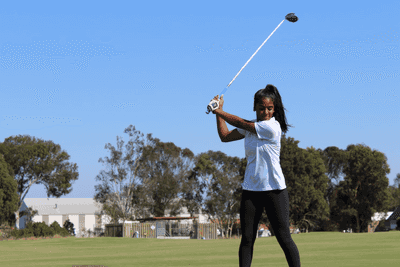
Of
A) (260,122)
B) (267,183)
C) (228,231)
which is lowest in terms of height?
(228,231)

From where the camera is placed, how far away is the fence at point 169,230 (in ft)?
124

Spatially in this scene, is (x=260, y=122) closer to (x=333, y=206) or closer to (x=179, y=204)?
(x=333, y=206)

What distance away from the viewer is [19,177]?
4969 centimetres

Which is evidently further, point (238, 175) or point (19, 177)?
point (238, 175)

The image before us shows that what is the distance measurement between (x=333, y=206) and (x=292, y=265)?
4935cm

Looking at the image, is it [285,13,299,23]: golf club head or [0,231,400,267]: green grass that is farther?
[0,231,400,267]: green grass

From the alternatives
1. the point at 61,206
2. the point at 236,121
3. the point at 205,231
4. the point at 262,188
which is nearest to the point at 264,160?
the point at 262,188

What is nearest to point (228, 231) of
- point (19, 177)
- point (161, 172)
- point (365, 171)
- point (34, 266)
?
point (161, 172)

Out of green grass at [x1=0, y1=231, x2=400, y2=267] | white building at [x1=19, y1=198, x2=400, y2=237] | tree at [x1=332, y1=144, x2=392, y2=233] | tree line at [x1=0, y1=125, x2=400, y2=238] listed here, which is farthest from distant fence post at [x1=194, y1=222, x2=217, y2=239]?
white building at [x1=19, y1=198, x2=400, y2=237]

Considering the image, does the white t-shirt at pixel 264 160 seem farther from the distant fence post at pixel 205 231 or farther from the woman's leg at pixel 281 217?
the distant fence post at pixel 205 231

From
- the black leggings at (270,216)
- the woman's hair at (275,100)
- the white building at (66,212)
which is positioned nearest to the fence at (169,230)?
the woman's hair at (275,100)

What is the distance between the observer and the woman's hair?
15.8ft

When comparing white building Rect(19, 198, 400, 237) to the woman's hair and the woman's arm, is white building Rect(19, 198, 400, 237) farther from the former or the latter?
the woman's arm

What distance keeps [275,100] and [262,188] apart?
93cm
